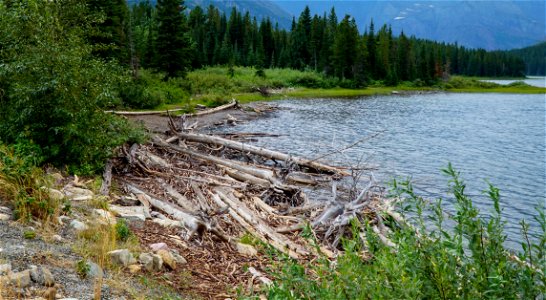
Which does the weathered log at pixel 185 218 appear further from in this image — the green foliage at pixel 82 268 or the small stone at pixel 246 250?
the green foliage at pixel 82 268

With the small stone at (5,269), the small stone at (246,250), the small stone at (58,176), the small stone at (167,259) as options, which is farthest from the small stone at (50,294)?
the small stone at (58,176)

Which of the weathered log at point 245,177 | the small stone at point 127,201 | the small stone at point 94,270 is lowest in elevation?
the weathered log at point 245,177

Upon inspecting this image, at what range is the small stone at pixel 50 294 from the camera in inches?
201

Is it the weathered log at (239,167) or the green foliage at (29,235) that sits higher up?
the green foliage at (29,235)

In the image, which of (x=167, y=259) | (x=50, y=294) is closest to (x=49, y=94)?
(x=167, y=259)

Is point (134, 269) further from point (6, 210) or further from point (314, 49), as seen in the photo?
point (314, 49)

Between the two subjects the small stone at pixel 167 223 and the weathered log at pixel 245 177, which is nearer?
the small stone at pixel 167 223

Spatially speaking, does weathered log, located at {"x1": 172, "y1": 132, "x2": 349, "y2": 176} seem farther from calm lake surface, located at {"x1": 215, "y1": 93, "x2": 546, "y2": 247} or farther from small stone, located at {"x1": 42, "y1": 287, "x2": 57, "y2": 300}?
small stone, located at {"x1": 42, "y1": 287, "x2": 57, "y2": 300}

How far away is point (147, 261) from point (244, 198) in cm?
545

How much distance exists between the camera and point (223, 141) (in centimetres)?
1909

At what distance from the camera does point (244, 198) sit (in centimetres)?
1248

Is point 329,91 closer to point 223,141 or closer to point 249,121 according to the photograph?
point 249,121

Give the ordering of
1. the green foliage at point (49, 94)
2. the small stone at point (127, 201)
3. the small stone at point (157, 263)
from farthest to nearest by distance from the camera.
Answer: the green foliage at point (49, 94)
the small stone at point (127, 201)
the small stone at point (157, 263)

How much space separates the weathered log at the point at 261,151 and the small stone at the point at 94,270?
10.7m
